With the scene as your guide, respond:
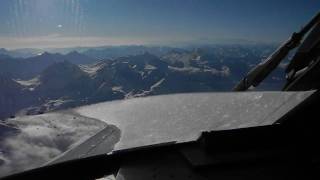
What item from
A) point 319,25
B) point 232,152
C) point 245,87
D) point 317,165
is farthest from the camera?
point 245,87

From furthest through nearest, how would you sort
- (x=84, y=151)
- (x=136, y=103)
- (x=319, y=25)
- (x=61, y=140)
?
(x=319, y=25) < (x=136, y=103) < (x=61, y=140) < (x=84, y=151)

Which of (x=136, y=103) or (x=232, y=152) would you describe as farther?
(x=136, y=103)

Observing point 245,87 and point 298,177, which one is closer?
point 298,177

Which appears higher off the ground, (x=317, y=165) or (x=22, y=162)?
(x=317, y=165)

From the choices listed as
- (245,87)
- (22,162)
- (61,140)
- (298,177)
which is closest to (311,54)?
(245,87)

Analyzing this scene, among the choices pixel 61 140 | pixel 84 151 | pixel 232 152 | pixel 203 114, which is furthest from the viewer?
pixel 203 114

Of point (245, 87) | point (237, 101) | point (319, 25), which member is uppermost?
point (319, 25)

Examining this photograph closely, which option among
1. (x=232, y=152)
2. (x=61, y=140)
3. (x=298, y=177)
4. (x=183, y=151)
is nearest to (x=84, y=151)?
(x=61, y=140)

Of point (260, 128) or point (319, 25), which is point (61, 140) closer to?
point (260, 128)

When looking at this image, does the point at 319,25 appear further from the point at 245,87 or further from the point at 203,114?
the point at 203,114
